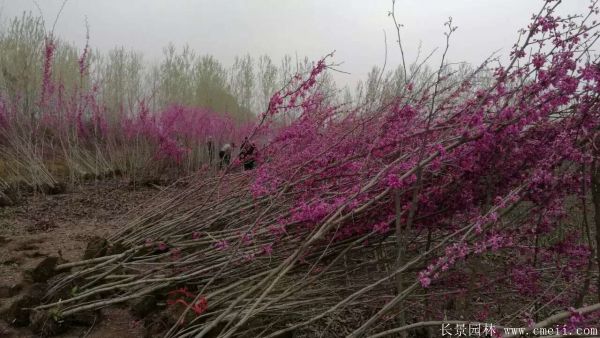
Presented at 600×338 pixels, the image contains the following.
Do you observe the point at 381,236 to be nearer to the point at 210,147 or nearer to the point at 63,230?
the point at 63,230

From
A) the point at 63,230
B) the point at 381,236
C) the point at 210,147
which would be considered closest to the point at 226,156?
the point at 63,230

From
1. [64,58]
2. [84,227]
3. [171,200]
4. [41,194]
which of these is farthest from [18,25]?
[171,200]

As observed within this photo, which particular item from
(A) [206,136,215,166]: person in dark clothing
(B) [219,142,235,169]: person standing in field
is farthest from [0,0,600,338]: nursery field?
(A) [206,136,215,166]: person in dark clothing

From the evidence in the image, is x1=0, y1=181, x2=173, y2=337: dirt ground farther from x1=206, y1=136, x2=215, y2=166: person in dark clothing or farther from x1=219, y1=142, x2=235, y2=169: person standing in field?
x1=206, y1=136, x2=215, y2=166: person in dark clothing

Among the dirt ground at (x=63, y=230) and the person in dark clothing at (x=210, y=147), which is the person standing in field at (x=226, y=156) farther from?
the person in dark clothing at (x=210, y=147)

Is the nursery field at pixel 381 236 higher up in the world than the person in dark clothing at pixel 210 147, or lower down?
lower down

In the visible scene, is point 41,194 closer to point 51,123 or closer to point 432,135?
point 51,123

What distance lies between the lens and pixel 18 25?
11.7 metres

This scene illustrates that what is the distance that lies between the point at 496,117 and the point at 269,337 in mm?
1369

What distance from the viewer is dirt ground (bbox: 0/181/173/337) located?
2.49m

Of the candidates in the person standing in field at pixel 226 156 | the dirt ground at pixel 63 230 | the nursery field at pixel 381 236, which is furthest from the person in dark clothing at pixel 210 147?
the nursery field at pixel 381 236

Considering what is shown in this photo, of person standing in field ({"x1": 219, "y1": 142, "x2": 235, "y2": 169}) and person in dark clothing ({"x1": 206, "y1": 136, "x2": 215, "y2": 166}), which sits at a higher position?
person in dark clothing ({"x1": 206, "y1": 136, "x2": 215, "y2": 166})

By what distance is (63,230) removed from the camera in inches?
172

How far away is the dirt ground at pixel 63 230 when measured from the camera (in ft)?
8.18
